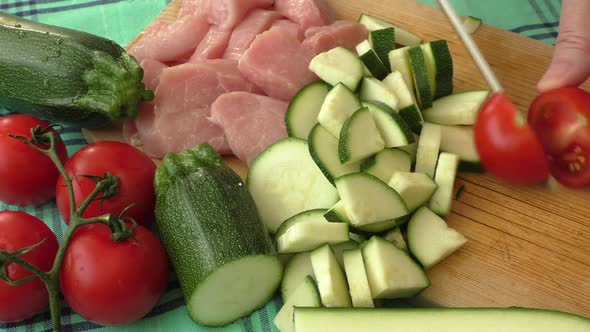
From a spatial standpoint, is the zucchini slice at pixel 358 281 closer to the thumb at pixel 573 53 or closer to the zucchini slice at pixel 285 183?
the zucchini slice at pixel 285 183

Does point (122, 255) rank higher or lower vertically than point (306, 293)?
higher

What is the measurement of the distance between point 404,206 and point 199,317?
2.47ft

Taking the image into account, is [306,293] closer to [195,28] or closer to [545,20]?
[195,28]

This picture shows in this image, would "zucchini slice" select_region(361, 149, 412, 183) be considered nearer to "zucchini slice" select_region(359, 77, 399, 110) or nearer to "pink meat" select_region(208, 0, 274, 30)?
"zucchini slice" select_region(359, 77, 399, 110)

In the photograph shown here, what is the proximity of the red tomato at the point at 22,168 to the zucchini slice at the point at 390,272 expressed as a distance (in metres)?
1.21

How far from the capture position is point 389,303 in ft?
6.76

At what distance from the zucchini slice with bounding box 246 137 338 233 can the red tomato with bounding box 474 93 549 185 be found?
1.83 feet

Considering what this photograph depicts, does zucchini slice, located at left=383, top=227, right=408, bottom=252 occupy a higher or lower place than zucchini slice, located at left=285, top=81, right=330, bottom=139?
lower

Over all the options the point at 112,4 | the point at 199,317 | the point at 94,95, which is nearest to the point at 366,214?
the point at 199,317

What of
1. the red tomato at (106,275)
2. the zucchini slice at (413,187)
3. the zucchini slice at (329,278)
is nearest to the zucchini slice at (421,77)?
the zucchini slice at (413,187)

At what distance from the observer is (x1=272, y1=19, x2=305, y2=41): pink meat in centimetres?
267

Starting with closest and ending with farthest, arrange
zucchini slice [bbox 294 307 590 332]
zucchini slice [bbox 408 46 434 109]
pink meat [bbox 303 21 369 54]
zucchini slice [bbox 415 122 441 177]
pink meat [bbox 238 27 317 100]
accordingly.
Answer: zucchini slice [bbox 294 307 590 332] → zucchini slice [bbox 415 122 441 177] → zucchini slice [bbox 408 46 434 109] → pink meat [bbox 238 27 317 100] → pink meat [bbox 303 21 369 54]

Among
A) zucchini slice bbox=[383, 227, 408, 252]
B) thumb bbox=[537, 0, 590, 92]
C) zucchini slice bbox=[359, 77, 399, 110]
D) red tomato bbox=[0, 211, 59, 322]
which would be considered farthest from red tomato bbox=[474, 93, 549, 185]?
red tomato bbox=[0, 211, 59, 322]

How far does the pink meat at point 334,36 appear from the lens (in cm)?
257
